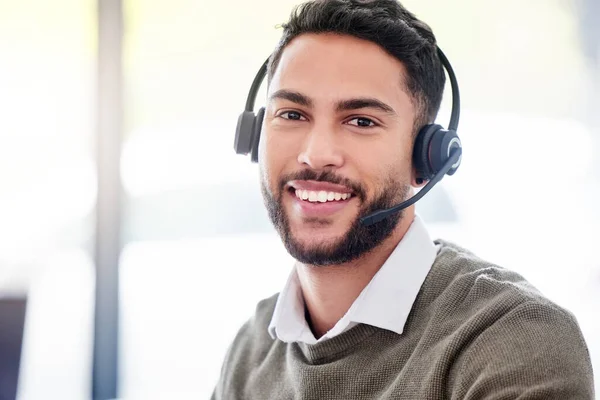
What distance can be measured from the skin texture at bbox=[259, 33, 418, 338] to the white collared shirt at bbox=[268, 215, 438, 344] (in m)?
0.04

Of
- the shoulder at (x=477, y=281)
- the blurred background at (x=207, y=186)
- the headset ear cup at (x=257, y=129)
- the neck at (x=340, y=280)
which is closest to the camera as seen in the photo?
the shoulder at (x=477, y=281)

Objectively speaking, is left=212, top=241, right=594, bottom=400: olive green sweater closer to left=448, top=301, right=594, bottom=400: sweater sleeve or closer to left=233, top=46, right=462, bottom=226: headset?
left=448, top=301, right=594, bottom=400: sweater sleeve

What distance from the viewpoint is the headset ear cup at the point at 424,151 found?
131cm

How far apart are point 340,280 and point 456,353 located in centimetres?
33

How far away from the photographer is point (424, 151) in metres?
1.31

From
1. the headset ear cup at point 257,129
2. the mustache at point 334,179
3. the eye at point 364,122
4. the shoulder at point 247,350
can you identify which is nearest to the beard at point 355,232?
the mustache at point 334,179

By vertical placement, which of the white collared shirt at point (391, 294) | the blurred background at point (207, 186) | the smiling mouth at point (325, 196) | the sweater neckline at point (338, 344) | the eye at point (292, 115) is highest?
the blurred background at point (207, 186)

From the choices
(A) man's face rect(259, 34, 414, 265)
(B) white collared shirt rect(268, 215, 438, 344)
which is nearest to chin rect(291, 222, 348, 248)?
(A) man's face rect(259, 34, 414, 265)

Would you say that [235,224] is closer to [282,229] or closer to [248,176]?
[248,176]

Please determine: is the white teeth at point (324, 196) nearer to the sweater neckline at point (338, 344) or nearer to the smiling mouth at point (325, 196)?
the smiling mouth at point (325, 196)

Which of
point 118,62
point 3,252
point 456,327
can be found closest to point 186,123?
point 118,62

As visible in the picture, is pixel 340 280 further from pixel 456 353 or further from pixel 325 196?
pixel 456 353

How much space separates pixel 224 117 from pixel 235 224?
37 cm

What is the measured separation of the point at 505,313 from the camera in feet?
3.53
